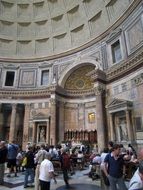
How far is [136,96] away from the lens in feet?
40.0

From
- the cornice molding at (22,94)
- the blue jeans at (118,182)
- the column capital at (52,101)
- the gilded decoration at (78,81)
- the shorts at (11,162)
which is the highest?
the gilded decoration at (78,81)

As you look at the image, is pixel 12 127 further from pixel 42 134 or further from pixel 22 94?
pixel 22 94

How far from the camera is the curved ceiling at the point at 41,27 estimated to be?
21141 millimetres

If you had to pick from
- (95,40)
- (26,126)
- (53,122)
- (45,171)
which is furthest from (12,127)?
(45,171)

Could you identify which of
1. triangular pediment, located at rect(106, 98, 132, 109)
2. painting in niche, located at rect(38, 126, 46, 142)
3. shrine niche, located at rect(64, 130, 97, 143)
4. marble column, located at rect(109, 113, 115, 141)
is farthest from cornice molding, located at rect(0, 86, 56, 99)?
marble column, located at rect(109, 113, 115, 141)

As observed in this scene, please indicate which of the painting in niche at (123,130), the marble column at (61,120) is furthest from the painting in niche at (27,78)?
the painting in niche at (123,130)

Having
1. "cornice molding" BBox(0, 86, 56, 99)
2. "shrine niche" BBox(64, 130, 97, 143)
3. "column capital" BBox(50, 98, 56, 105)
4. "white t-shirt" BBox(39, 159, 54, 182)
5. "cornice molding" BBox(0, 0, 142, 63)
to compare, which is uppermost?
"cornice molding" BBox(0, 0, 142, 63)

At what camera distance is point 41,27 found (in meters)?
23.5

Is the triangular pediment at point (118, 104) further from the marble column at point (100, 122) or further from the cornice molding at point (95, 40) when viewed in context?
the cornice molding at point (95, 40)

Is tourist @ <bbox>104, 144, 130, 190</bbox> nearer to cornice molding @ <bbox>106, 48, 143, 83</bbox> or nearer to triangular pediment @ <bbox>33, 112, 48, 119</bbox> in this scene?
cornice molding @ <bbox>106, 48, 143, 83</bbox>

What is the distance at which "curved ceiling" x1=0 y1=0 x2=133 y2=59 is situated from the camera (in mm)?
21141

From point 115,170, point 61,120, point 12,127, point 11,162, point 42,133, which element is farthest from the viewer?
point 12,127

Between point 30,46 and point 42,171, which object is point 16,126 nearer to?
point 30,46

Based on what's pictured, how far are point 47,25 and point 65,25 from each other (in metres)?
2.71
